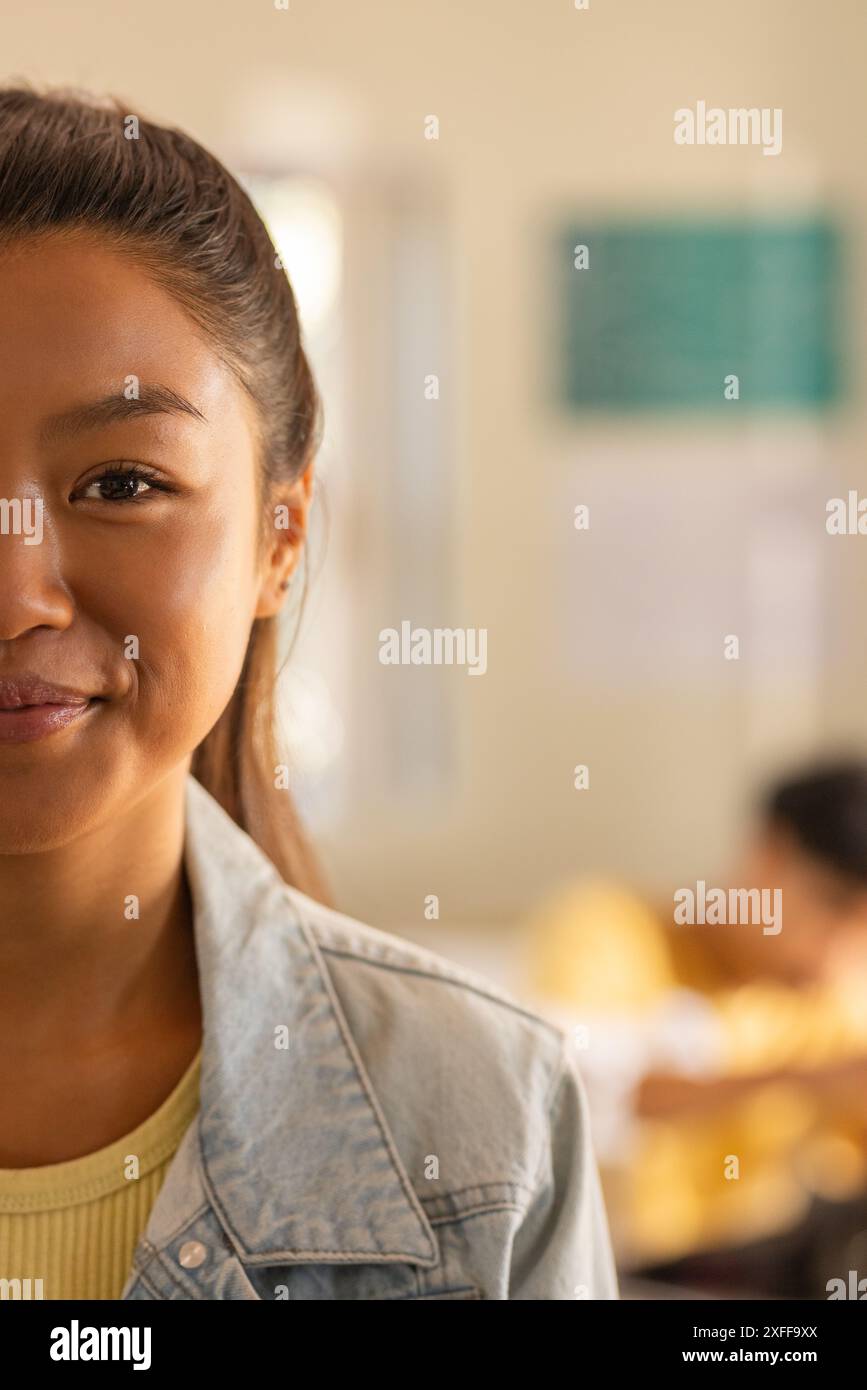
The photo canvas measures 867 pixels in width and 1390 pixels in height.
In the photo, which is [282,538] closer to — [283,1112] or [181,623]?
[181,623]

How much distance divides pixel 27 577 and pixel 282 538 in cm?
16

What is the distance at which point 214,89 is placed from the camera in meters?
2.31

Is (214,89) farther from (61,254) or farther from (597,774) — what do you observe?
(61,254)

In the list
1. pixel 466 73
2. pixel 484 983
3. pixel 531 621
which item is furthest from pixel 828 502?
pixel 484 983

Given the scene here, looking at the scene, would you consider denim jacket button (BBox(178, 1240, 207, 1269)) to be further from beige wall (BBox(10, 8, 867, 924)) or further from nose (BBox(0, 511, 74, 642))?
beige wall (BBox(10, 8, 867, 924))

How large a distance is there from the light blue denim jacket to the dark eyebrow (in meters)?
0.22

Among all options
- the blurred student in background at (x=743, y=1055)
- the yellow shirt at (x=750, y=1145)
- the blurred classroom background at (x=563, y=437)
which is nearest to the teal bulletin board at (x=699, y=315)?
the blurred classroom background at (x=563, y=437)

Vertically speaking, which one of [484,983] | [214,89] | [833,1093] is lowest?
[833,1093]

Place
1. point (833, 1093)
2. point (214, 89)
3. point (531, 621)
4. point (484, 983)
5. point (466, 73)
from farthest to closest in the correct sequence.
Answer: point (531, 621)
point (466, 73)
point (214, 89)
point (833, 1093)
point (484, 983)

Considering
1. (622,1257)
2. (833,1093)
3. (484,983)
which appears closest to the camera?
(484,983)

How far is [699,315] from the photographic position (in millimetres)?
2920

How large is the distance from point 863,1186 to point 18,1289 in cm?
136

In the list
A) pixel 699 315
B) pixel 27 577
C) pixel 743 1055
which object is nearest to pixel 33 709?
pixel 27 577

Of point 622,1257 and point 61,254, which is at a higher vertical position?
point 61,254
